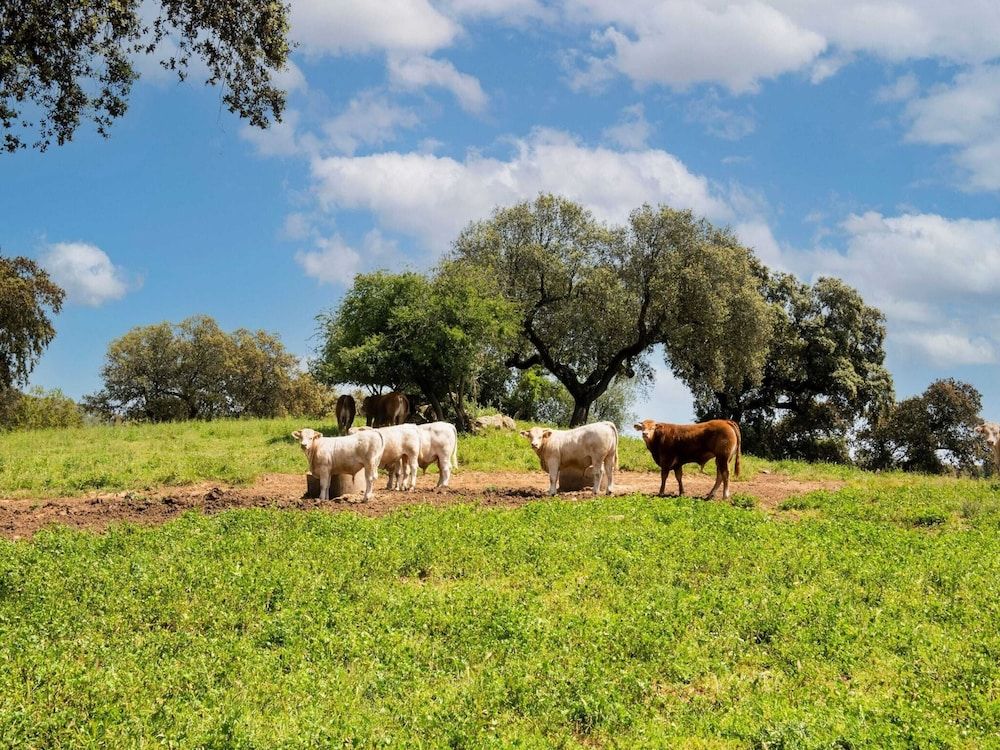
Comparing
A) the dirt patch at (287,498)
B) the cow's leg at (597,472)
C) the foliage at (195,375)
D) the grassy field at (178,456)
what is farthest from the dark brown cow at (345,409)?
the foliage at (195,375)

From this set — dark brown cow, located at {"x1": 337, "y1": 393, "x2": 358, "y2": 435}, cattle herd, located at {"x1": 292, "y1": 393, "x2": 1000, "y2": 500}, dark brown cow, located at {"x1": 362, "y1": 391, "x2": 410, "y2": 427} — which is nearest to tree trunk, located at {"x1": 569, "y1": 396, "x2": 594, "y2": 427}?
dark brown cow, located at {"x1": 362, "y1": 391, "x2": 410, "y2": 427}

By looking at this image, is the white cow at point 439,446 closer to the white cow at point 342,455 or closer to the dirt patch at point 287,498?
the dirt patch at point 287,498

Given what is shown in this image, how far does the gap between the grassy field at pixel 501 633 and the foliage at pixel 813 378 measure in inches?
1324

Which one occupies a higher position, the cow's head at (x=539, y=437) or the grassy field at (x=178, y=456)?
the cow's head at (x=539, y=437)

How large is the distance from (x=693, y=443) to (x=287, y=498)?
358 inches

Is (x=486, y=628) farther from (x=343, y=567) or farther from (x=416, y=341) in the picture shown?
(x=416, y=341)

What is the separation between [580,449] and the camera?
20312 millimetres

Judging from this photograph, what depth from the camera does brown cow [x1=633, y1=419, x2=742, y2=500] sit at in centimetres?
1948

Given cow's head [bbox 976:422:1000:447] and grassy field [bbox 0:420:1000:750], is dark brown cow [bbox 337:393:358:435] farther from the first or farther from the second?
cow's head [bbox 976:422:1000:447]

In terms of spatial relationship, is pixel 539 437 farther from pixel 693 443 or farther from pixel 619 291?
pixel 619 291

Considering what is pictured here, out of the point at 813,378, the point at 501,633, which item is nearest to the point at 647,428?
the point at 501,633

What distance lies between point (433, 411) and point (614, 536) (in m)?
21.6

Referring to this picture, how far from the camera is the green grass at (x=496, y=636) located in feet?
23.7

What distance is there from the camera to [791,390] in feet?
166
